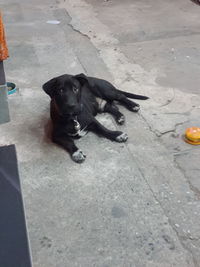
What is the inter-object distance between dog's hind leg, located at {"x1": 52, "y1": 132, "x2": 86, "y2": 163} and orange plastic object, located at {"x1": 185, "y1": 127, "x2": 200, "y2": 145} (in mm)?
945

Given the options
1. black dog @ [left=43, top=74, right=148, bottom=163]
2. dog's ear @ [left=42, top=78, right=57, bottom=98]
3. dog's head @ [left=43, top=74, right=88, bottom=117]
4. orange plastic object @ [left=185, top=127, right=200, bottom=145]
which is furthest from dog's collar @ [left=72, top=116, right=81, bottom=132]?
orange plastic object @ [left=185, top=127, right=200, bottom=145]

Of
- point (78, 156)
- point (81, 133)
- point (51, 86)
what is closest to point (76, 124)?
point (81, 133)

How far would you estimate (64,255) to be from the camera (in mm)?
2277

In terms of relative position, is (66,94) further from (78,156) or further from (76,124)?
(78,156)

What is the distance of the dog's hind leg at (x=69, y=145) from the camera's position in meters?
3.07

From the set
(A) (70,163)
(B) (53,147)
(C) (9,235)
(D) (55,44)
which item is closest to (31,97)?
(B) (53,147)

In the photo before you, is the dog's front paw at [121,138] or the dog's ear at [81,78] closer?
the dog's ear at [81,78]

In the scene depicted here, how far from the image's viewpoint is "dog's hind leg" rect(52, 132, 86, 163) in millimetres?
3066

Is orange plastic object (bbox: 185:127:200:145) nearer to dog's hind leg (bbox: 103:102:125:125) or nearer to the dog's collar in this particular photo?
dog's hind leg (bbox: 103:102:125:125)

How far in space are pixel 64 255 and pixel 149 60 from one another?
3.18 meters

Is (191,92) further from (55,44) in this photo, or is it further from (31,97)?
(55,44)

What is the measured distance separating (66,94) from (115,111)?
80 centimetres

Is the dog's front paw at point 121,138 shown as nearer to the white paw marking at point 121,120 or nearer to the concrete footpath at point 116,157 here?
the concrete footpath at point 116,157

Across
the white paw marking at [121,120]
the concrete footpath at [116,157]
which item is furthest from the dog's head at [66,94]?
the white paw marking at [121,120]
